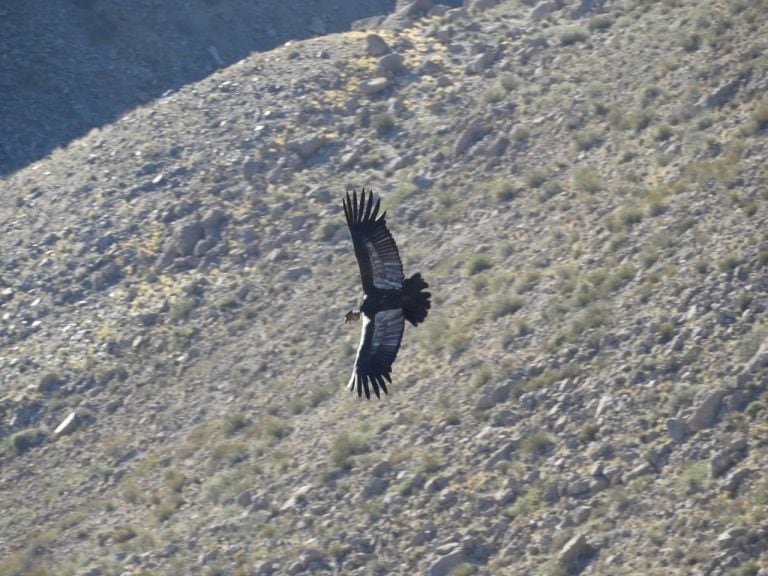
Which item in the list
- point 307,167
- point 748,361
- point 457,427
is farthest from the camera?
point 307,167

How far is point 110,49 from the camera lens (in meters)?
42.9

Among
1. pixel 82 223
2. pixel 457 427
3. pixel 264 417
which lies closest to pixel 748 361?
pixel 457 427

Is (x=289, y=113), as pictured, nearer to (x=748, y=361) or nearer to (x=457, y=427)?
(x=457, y=427)

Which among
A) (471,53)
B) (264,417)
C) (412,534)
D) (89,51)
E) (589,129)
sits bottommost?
(412,534)

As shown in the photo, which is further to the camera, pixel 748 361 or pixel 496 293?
pixel 496 293

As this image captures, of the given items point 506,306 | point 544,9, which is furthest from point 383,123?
point 506,306

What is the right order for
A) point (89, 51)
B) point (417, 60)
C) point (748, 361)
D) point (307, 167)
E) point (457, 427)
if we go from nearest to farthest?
point (748, 361) → point (457, 427) → point (307, 167) → point (417, 60) → point (89, 51)

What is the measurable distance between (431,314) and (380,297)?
1162cm

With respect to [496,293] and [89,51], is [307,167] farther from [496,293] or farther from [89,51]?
[89,51]

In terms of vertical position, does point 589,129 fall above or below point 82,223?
below

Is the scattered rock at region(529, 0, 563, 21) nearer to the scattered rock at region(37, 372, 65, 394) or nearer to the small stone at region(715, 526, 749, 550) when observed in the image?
the scattered rock at region(37, 372, 65, 394)

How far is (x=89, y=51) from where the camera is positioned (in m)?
42.5

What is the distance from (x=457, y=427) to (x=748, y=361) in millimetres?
4561

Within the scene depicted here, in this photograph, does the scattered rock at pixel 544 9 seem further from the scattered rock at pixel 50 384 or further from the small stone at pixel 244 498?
the small stone at pixel 244 498
